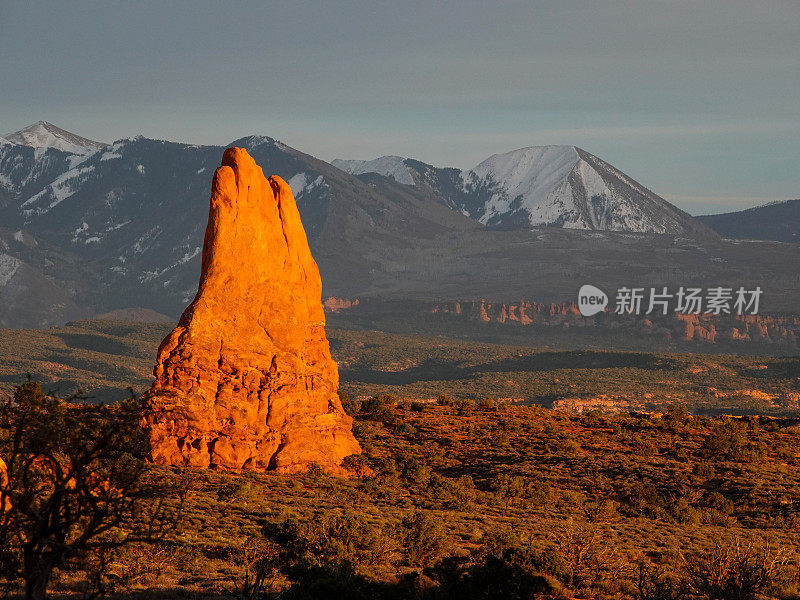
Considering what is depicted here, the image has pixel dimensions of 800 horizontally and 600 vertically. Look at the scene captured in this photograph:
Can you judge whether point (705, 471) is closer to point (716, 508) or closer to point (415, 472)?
point (716, 508)

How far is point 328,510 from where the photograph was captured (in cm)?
3456

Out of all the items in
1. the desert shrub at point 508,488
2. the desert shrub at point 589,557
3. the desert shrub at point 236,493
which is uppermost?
the desert shrub at point 589,557

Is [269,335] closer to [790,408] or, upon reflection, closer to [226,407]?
[226,407]

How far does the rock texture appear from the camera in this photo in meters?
40.7

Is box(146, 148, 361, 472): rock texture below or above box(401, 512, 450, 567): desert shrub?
above

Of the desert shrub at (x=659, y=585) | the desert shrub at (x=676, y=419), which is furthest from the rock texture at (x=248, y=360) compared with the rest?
the desert shrub at (x=676, y=419)

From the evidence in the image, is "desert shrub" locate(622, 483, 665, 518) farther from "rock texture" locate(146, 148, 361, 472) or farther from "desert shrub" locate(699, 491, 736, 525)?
"rock texture" locate(146, 148, 361, 472)

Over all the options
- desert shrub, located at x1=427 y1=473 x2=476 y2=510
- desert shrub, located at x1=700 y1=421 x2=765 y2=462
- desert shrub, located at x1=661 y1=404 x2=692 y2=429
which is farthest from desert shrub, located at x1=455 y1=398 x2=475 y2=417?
desert shrub, located at x1=427 y1=473 x2=476 y2=510

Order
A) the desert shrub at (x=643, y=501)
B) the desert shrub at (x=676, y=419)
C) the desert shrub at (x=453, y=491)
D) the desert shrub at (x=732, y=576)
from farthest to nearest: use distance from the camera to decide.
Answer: the desert shrub at (x=676, y=419)
the desert shrub at (x=643, y=501)
the desert shrub at (x=453, y=491)
the desert shrub at (x=732, y=576)

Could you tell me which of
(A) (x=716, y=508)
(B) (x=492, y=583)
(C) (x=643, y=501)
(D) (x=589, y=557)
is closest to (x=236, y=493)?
(D) (x=589, y=557)

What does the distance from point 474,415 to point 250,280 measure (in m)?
24.0

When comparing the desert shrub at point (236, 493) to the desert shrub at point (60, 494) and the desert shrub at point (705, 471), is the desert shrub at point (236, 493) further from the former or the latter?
the desert shrub at point (705, 471)

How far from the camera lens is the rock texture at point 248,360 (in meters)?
40.7

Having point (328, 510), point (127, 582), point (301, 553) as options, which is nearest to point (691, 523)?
point (328, 510)
